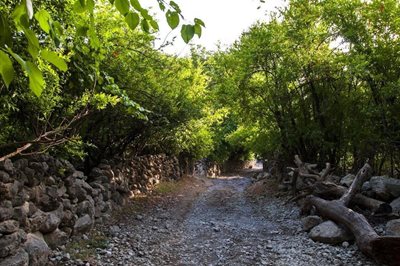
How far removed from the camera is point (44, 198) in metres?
6.50

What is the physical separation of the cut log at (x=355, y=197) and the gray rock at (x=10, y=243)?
7.36m

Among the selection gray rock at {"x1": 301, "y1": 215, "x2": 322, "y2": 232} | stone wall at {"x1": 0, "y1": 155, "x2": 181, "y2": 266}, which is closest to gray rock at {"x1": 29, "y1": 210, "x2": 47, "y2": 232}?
stone wall at {"x1": 0, "y1": 155, "x2": 181, "y2": 266}

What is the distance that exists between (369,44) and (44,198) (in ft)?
30.9

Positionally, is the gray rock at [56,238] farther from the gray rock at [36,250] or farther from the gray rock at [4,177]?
the gray rock at [4,177]

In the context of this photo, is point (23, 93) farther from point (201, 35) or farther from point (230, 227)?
point (230, 227)

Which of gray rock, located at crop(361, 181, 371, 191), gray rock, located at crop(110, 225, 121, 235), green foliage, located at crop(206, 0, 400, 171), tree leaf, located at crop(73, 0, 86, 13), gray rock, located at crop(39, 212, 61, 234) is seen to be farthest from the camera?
green foliage, located at crop(206, 0, 400, 171)

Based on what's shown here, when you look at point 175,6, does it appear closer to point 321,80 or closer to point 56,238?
point 56,238

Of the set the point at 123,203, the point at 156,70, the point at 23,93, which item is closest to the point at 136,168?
the point at 123,203

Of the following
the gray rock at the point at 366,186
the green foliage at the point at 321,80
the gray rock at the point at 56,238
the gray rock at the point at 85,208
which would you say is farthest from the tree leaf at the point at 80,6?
the gray rock at the point at 366,186

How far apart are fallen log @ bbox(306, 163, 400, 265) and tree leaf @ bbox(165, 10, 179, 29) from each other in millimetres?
5502

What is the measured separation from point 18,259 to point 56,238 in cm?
150

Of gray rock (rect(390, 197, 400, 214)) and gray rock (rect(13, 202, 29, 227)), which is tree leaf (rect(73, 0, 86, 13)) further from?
gray rock (rect(390, 197, 400, 214))

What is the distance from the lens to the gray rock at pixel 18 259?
4.79 meters

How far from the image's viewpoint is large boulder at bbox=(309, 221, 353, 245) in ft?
23.6
